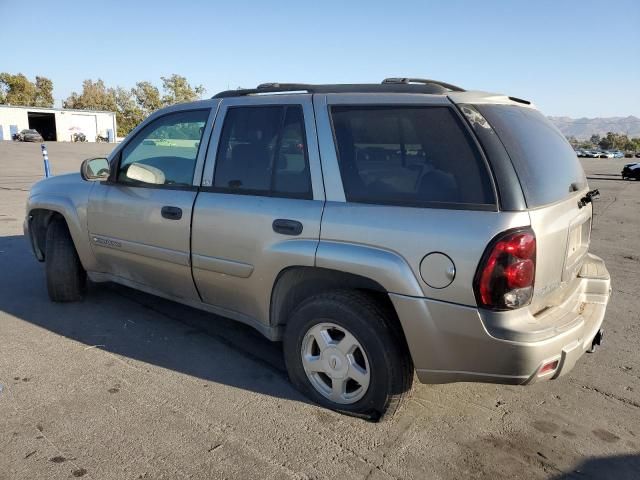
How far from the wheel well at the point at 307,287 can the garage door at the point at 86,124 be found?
7199 cm

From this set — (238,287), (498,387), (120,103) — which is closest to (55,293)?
(238,287)

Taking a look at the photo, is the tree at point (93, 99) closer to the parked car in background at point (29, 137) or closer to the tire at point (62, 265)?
the parked car in background at point (29, 137)

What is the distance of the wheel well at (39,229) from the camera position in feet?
15.7

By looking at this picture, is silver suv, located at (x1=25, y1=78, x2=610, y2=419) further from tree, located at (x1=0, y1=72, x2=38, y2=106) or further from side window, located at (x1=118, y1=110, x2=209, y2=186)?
tree, located at (x1=0, y1=72, x2=38, y2=106)

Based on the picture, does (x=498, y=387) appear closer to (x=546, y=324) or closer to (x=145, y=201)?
(x=546, y=324)

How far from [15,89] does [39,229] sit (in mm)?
89706

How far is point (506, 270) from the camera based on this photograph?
91.2 inches

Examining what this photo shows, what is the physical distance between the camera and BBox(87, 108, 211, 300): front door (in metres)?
3.55

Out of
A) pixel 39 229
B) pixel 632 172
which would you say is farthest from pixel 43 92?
pixel 39 229

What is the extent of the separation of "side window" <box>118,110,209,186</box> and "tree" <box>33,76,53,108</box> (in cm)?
9413

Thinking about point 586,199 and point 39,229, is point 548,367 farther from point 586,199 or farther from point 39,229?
point 39,229

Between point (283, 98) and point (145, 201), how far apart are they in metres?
1.37

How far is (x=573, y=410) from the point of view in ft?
9.93

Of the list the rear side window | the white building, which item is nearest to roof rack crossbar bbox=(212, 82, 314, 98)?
the rear side window
